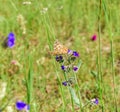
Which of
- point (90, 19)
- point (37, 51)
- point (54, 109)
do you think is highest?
point (90, 19)

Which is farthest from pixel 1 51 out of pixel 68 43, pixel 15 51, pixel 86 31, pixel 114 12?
pixel 114 12

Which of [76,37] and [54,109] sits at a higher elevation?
[76,37]

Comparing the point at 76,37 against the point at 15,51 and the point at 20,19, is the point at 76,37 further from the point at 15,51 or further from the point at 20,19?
the point at 20,19

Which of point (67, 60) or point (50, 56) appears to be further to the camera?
point (50, 56)

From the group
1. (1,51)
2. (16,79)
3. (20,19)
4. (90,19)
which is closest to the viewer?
(20,19)

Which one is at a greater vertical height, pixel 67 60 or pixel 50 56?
pixel 67 60

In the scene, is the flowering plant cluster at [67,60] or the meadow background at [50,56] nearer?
the flowering plant cluster at [67,60]

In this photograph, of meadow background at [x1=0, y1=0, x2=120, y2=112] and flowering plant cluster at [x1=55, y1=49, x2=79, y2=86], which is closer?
flowering plant cluster at [x1=55, y1=49, x2=79, y2=86]

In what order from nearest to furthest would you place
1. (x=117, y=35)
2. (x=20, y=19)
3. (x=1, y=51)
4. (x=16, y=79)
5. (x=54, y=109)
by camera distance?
1. (x=20, y=19)
2. (x=54, y=109)
3. (x=16, y=79)
4. (x=1, y=51)
5. (x=117, y=35)
